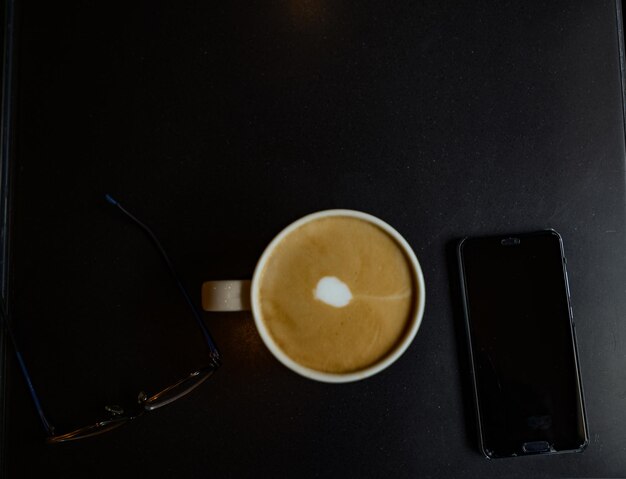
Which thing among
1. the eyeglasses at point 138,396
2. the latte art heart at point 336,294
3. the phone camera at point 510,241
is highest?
the phone camera at point 510,241

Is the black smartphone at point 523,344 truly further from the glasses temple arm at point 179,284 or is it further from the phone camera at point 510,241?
the glasses temple arm at point 179,284

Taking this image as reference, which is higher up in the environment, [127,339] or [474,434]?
[127,339]

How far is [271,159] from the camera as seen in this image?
26.7 inches

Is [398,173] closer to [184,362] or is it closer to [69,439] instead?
[184,362]

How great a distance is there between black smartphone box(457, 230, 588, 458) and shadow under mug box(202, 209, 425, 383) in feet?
0.37

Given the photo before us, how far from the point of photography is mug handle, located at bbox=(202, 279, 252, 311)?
22.9 inches

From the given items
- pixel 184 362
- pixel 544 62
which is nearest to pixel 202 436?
pixel 184 362

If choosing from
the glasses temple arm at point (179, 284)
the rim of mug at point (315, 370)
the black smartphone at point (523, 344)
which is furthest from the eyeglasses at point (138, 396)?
the black smartphone at point (523, 344)

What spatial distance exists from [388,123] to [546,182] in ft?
0.73

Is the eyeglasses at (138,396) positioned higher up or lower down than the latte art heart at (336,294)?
lower down

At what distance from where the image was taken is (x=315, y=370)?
23.1 inches

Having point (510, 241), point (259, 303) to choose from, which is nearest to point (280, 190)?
point (259, 303)

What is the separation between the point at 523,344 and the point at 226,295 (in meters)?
0.39

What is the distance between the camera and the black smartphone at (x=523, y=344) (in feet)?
2.19
